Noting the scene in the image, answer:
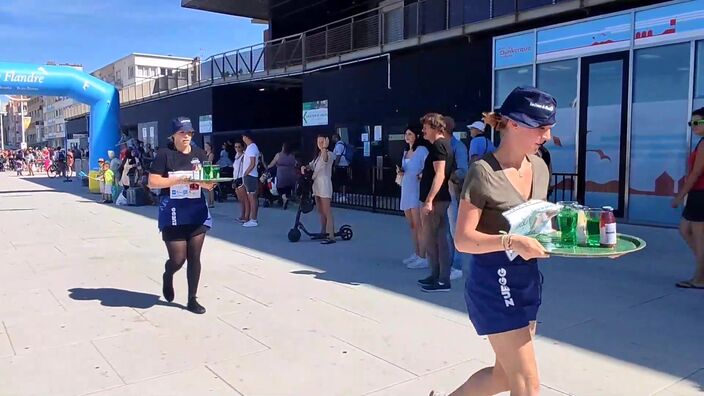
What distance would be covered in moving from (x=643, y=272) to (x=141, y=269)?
20.1ft

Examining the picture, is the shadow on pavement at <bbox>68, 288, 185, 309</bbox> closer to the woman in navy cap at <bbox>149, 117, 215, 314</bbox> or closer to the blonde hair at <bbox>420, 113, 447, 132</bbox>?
the woman in navy cap at <bbox>149, 117, 215, 314</bbox>

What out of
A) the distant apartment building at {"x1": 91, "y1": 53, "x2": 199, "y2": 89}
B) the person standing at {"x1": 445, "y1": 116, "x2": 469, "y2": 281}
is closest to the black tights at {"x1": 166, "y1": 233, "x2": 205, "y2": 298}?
the person standing at {"x1": 445, "y1": 116, "x2": 469, "y2": 281}

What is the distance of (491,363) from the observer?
156 inches

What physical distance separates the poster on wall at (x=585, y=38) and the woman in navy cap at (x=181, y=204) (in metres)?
8.50

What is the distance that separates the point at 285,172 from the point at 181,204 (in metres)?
8.46

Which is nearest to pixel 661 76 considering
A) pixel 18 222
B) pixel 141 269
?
pixel 141 269

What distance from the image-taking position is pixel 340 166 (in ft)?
53.0

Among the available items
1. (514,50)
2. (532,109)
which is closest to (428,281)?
(532,109)

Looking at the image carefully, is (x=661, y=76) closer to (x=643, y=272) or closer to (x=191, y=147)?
(x=643, y=272)

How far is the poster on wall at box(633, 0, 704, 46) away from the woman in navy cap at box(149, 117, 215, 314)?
8.49m

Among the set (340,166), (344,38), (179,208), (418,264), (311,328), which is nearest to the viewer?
(311,328)

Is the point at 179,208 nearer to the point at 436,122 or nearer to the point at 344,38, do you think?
the point at 436,122

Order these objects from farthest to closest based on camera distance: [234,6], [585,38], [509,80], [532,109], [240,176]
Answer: [234,6], [509,80], [240,176], [585,38], [532,109]

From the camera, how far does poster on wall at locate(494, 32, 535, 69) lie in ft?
39.6
